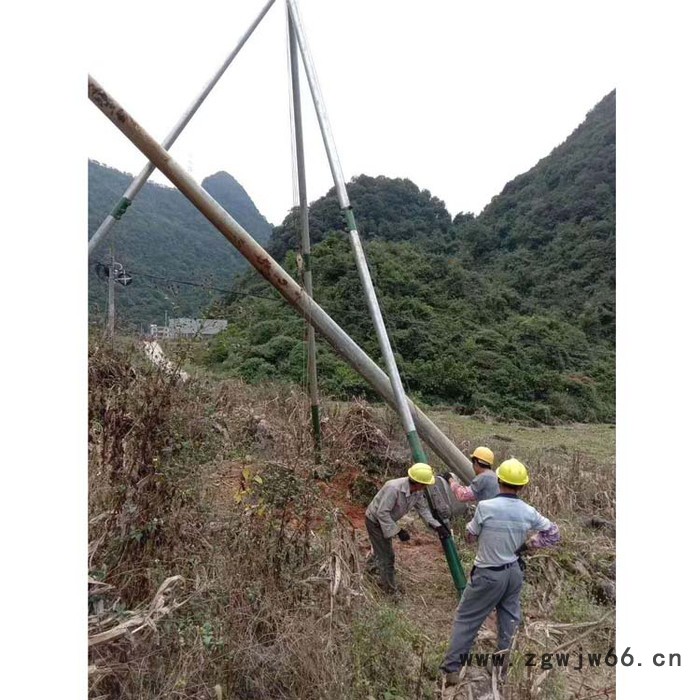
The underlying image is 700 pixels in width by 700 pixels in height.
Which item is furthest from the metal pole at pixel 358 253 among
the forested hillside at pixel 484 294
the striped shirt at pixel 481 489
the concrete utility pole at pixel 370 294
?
the forested hillside at pixel 484 294

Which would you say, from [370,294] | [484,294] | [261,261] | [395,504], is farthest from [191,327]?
[484,294]

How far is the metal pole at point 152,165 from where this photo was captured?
4352 millimetres

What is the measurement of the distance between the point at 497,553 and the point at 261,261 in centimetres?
281

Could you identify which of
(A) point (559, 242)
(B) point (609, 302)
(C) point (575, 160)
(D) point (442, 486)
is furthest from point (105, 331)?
(C) point (575, 160)

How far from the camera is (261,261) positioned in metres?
4.19

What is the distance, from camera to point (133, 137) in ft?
12.5

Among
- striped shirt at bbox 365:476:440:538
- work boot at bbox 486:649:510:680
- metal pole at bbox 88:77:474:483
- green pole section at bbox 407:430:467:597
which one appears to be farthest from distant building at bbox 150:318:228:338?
work boot at bbox 486:649:510:680

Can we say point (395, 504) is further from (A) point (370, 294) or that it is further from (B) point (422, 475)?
(A) point (370, 294)

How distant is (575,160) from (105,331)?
47.4 metres

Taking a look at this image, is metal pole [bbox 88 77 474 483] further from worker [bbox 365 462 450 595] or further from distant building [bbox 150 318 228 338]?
distant building [bbox 150 318 228 338]

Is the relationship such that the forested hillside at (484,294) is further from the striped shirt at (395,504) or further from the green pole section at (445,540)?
the striped shirt at (395,504)

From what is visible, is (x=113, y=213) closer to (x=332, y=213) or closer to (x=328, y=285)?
(x=328, y=285)

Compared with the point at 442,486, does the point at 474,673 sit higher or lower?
lower

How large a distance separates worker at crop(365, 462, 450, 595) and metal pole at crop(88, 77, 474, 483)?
42 cm
